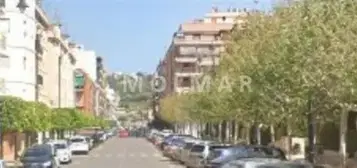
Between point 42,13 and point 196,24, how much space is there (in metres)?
83.6

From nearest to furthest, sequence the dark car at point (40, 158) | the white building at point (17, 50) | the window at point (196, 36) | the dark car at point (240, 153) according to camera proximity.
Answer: the dark car at point (240, 153) → the dark car at point (40, 158) → the white building at point (17, 50) → the window at point (196, 36)

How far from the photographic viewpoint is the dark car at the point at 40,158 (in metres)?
50.4

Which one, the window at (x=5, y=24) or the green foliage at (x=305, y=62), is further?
the window at (x=5, y=24)

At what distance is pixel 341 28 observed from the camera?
103ft

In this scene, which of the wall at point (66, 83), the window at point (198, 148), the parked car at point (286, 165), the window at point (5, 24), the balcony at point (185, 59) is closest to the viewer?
the parked car at point (286, 165)

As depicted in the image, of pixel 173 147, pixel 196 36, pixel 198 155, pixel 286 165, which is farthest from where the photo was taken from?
pixel 196 36

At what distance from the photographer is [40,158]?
51.4 metres

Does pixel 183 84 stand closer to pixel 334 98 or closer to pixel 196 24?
pixel 196 24

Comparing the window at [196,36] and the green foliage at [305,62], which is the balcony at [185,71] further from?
the green foliage at [305,62]

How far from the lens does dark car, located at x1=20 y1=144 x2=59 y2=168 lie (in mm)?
50384

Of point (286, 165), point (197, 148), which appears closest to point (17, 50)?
point (197, 148)

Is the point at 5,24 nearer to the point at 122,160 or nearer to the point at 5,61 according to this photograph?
the point at 5,61

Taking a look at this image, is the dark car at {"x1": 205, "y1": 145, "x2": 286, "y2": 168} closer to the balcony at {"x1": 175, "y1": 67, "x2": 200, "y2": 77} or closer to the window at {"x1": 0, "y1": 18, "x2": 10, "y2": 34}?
the window at {"x1": 0, "y1": 18, "x2": 10, "y2": 34}

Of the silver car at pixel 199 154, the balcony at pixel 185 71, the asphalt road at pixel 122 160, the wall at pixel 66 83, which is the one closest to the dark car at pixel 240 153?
the silver car at pixel 199 154
